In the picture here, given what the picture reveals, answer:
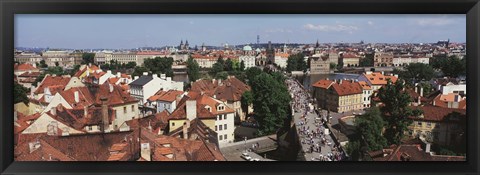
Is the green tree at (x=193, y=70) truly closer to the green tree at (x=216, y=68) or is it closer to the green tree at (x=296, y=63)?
the green tree at (x=216, y=68)

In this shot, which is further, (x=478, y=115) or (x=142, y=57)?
(x=142, y=57)

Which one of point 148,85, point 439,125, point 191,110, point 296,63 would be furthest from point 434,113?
point 148,85

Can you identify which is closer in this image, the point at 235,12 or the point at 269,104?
the point at 235,12

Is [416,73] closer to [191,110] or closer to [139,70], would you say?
[191,110]

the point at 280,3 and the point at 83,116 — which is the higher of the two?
the point at 280,3

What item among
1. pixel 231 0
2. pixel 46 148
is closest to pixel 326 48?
pixel 231 0

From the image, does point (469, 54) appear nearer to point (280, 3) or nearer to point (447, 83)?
point (447, 83)
